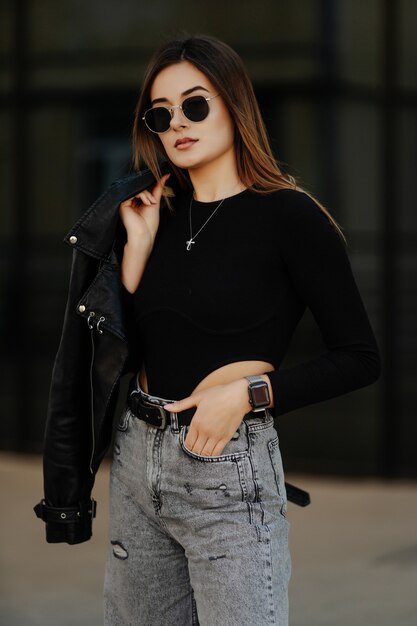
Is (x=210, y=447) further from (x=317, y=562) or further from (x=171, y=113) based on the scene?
(x=317, y=562)

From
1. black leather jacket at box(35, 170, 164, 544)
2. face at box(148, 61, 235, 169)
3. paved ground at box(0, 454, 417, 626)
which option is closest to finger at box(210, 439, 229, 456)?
black leather jacket at box(35, 170, 164, 544)

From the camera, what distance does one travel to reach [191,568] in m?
2.30

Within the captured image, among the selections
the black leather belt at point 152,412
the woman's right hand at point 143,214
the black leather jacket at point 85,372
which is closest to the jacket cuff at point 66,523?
the black leather jacket at point 85,372

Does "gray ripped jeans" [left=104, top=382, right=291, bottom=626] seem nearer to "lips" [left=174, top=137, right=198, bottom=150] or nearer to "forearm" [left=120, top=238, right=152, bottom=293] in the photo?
"forearm" [left=120, top=238, right=152, bottom=293]

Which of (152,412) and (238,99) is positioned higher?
(238,99)

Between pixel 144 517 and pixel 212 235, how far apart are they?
0.64 metres

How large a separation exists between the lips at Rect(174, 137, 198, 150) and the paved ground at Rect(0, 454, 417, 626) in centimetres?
232

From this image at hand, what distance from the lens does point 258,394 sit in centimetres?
226

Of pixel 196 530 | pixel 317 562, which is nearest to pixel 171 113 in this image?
pixel 196 530

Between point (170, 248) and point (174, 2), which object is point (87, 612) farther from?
point (174, 2)

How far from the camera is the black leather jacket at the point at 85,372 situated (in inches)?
96.9

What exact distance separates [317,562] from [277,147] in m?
2.61

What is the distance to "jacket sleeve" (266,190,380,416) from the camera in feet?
7.49

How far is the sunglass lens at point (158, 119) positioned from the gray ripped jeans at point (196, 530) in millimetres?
650
